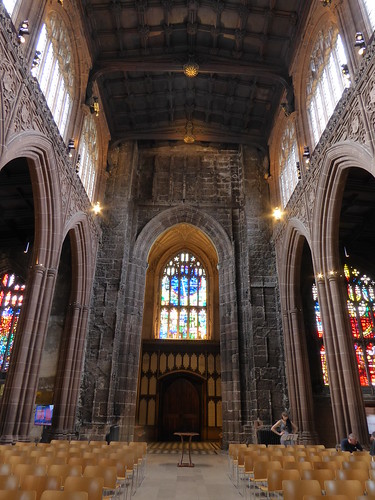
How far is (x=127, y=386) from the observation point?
15820 mm

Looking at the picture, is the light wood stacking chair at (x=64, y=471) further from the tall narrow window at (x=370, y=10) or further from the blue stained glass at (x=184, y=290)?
the blue stained glass at (x=184, y=290)

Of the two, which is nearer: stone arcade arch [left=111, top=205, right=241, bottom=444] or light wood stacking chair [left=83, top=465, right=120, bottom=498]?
light wood stacking chair [left=83, top=465, right=120, bottom=498]

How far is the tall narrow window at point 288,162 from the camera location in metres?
16.1

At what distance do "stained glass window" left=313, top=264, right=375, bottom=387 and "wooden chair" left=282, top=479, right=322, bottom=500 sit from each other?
1314cm

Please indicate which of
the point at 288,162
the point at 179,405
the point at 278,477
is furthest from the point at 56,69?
the point at 179,405

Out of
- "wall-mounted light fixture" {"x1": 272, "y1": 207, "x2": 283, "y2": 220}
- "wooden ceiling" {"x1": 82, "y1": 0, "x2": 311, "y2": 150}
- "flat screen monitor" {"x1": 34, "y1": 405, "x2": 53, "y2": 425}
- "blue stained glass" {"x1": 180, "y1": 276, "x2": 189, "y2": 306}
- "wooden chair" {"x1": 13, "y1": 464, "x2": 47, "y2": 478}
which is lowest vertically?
"wooden chair" {"x1": 13, "y1": 464, "x2": 47, "y2": 478}

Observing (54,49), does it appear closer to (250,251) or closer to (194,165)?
(194,165)

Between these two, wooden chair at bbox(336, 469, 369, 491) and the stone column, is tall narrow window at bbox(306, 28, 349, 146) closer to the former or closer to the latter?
wooden chair at bbox(336, 469, 369, 491)

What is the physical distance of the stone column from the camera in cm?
993

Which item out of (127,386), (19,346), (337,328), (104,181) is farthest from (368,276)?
(19,346)

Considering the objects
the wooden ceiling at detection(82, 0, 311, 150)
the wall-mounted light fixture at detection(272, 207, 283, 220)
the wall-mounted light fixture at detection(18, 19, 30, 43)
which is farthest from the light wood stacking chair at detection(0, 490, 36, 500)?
the wooden ceiling at detection(82, 0, 311, 150)

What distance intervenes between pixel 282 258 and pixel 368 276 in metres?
6.28

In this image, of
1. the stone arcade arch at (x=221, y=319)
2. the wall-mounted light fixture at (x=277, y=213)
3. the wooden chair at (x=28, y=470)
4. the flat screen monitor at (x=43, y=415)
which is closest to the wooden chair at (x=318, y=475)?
the wooden chair at (x=28, y=470)

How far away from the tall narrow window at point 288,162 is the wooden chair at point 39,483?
1407cm
